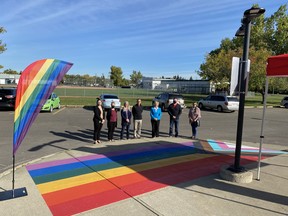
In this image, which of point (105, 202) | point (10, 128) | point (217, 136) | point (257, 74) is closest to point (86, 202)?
point (105, 202)

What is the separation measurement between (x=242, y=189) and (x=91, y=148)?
5.03 metres

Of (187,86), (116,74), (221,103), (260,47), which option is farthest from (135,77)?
(221,103)

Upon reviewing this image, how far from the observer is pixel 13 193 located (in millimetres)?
4746

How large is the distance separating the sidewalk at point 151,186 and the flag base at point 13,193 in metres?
0.11

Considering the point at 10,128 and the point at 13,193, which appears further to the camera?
the point at 10,128

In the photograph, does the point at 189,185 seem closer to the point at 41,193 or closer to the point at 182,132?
the point at 41,193

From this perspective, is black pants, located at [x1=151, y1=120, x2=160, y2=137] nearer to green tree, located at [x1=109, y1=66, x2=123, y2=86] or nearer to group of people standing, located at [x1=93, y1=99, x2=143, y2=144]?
group of people standing, located at [x1=93, y1=99, x2=143, y2=144]

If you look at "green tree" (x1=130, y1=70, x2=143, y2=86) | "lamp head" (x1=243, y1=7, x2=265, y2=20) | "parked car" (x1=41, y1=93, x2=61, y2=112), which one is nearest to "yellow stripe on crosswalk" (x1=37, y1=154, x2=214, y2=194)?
"lamp head" (x1=243, y1=7, x2=265, y2=20)

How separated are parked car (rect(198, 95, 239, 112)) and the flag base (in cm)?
2225

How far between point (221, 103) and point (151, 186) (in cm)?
2146

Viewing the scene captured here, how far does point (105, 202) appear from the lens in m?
4.57

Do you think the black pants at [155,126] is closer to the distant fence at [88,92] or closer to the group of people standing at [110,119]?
the group of people standing at [110,119]

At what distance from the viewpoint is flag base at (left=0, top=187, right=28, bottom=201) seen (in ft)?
15.3

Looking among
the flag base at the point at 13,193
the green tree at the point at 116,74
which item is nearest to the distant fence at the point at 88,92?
the flag base at the point at 13,193
